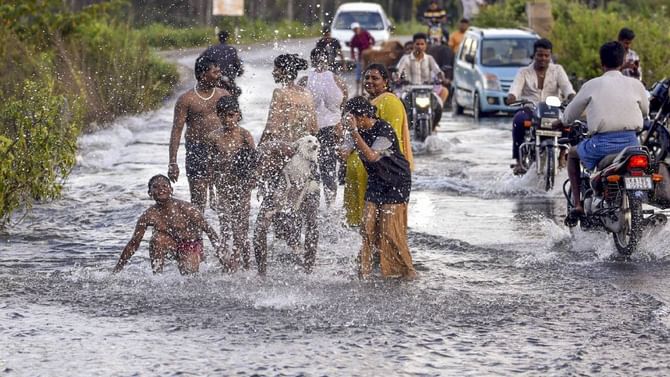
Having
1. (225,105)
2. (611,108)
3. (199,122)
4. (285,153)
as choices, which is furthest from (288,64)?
(611,108)

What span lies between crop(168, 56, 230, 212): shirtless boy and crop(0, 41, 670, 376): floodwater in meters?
0.73

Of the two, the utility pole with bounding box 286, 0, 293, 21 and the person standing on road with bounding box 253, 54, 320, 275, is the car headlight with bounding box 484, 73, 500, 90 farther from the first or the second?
the utility pole with bounding box 286, 0, 293, 21

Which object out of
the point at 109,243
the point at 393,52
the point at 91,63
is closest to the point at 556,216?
the point at 109,243

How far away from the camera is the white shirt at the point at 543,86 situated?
15594mm

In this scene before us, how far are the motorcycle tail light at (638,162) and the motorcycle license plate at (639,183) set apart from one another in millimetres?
103

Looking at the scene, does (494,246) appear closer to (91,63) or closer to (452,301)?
(452,301)

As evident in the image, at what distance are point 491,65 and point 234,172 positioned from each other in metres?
17.4

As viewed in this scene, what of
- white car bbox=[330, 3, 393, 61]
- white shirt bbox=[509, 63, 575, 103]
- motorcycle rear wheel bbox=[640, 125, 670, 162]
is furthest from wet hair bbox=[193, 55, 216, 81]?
white car bbox=[330, 3, 393, 61]

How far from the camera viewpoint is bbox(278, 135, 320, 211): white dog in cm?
993

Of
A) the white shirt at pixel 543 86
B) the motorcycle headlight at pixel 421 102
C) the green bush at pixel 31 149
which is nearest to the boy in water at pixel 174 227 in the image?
the green bush at pixel 31 149

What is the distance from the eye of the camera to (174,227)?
1001 centimetres

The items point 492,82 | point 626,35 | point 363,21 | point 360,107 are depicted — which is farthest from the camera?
point 363,21

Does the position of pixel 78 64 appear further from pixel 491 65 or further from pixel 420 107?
pixel 491 65

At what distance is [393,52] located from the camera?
36500 millimetres
